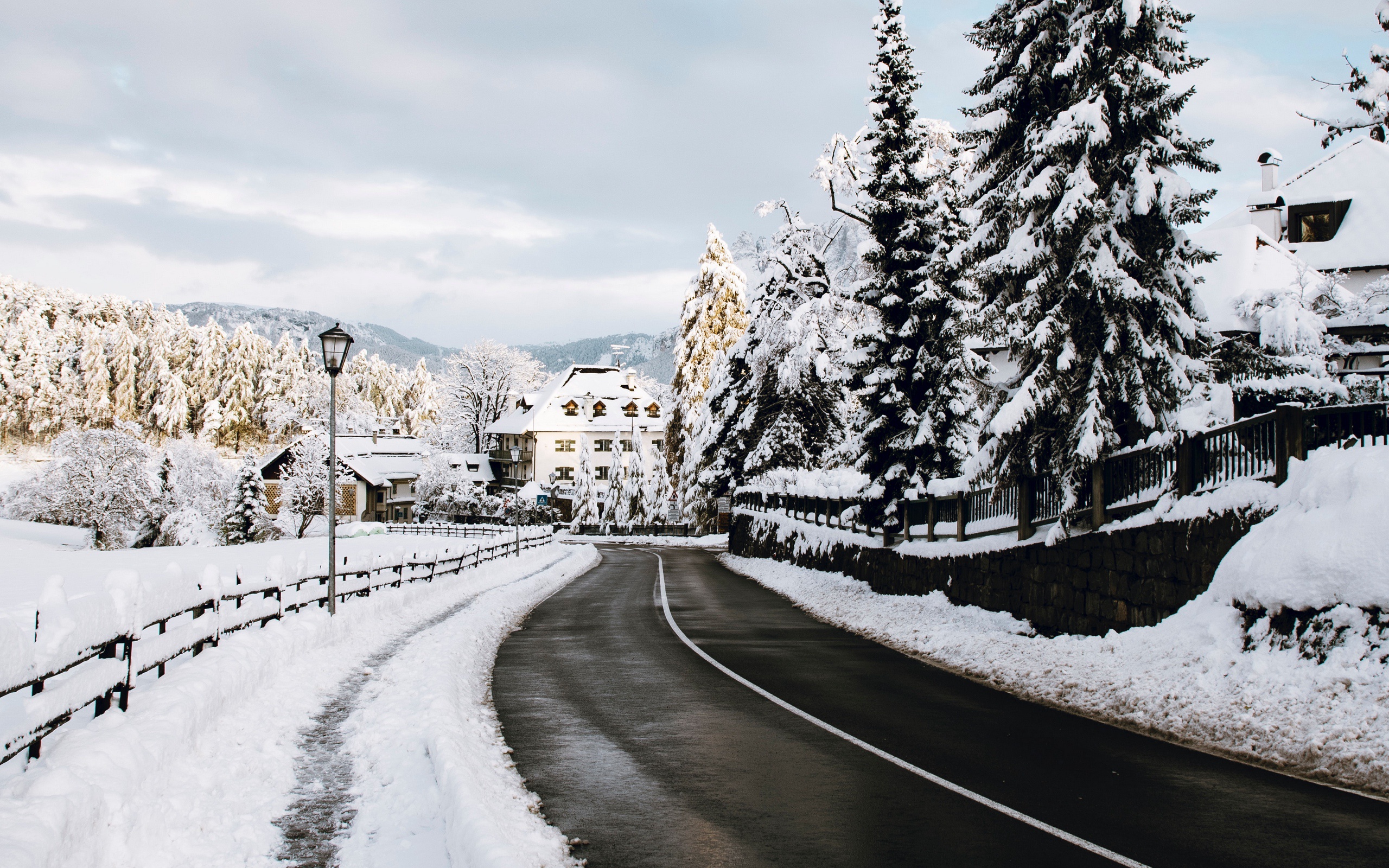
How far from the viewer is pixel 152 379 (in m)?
109

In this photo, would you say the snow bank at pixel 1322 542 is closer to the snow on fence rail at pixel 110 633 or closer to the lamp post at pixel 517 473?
the snow on fence rail at pixel 110 633

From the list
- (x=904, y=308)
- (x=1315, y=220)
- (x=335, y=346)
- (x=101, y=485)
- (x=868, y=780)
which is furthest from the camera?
(x=101, y=485)

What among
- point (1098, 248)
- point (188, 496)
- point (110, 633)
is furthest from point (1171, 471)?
point (188, 496)

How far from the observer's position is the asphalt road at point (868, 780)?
20.4 feet

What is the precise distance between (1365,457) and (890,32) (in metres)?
18.2

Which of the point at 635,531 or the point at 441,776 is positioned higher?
the point at 441,776

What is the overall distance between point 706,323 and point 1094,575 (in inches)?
1763

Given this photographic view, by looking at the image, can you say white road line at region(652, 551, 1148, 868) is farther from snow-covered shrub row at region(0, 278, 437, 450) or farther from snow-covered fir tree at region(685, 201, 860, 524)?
snow-covered shrub row at region(0, 278, 437, 450)

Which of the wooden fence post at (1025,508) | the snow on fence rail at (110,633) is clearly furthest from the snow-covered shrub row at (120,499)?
the wooden fence post at (1025,508)

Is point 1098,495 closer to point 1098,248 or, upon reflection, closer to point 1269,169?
point 1098,248

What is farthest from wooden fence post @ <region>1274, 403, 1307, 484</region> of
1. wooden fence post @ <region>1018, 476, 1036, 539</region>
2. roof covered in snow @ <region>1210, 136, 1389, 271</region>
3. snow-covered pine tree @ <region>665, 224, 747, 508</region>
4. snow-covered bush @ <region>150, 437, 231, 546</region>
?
snow-covered bush @ <region>150, 437, 231, 546</region>

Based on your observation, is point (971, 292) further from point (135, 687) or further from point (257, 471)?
point (257, 471)

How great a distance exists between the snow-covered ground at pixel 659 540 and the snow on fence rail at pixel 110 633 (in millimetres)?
47268

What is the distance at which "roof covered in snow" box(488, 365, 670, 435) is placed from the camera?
96.2 meters
